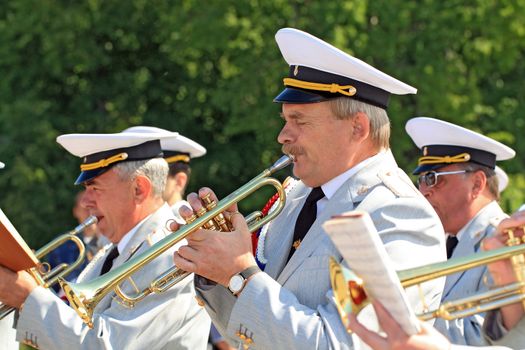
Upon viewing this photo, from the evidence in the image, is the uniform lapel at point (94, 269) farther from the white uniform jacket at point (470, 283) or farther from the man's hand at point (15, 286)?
the white uniform jacket at point (470, 283)

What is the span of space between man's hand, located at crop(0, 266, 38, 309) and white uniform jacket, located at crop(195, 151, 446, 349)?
1.14 meters

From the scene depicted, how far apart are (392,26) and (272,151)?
237 cm

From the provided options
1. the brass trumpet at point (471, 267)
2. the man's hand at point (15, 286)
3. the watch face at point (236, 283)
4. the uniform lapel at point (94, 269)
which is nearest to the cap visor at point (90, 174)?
the uniform lapel at point (94, 269)

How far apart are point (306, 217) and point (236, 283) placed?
0.62 metres

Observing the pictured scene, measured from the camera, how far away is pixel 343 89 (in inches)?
195

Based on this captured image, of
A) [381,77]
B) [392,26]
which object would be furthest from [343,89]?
[392,26]

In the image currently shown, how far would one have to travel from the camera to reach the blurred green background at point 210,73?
14320mm

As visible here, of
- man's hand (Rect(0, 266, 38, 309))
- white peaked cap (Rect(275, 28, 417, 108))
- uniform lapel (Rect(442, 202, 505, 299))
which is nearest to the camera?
Answer: white peaked cap (Rect(275, 28, 417, 108))

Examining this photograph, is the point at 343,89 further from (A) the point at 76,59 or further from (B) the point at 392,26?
(A) the point at 76,59

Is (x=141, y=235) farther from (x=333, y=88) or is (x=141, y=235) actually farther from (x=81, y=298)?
(x=333, y=88)

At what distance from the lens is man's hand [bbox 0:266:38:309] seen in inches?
222

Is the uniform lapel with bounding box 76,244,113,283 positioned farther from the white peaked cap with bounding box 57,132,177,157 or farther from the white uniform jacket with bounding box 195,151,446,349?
the white uniform jacket with bounding box 195,151,446,349

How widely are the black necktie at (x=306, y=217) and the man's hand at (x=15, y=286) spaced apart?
4.76 ft

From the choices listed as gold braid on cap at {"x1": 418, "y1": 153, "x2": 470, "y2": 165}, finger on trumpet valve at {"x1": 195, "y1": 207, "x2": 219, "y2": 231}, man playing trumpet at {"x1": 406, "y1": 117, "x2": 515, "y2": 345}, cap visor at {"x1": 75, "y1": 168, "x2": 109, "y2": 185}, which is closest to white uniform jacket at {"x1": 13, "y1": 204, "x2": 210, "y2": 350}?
cap visor at {"x1": 75, "y1": 168, "x2": 109, "y2": 185}
